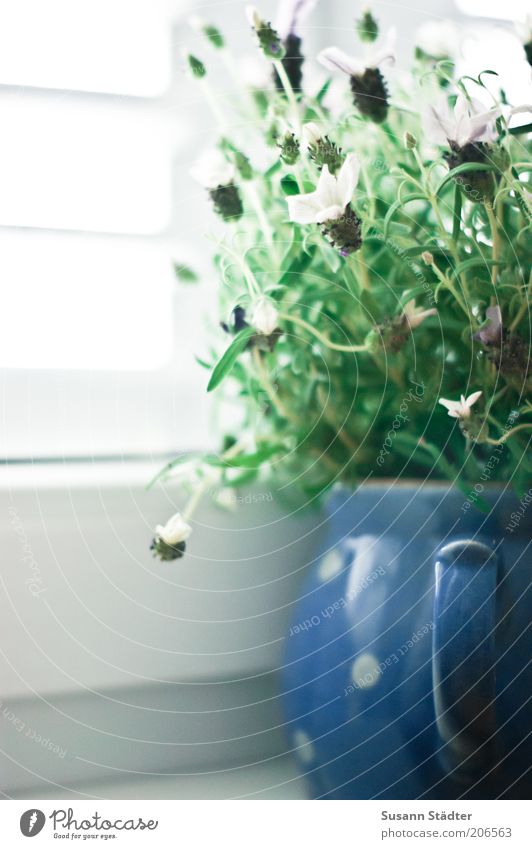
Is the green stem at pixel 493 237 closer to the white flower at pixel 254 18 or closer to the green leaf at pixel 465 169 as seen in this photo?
the green leaf at pixel 465 169

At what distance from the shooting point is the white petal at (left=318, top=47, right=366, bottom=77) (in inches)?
14.7

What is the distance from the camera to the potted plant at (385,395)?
35 cm

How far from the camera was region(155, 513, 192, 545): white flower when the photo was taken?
0.38m

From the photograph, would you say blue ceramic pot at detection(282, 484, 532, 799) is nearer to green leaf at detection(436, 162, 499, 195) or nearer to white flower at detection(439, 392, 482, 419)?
white flower at detection(439, 392, 482, 419)

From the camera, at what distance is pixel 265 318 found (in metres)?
0.37

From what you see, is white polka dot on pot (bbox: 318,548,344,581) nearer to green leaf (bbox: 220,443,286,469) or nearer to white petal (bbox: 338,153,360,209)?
green leaf (bbox: 220,443,286,469)

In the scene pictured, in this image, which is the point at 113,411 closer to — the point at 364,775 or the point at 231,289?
the point at 231,289

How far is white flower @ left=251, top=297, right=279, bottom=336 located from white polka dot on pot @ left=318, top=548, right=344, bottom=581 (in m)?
0.10

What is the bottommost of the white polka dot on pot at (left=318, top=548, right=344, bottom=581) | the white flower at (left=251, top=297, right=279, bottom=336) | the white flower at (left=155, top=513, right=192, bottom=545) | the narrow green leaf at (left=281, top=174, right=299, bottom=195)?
the white polka dot on pot at (left=318, top=548, right=344, bottom=581)

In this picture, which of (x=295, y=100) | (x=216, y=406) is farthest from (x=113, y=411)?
(x=295, y=100)

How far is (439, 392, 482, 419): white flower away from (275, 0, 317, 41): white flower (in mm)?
187

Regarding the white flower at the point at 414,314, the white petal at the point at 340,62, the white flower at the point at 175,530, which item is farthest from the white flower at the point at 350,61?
the white flower at the point at 175,530

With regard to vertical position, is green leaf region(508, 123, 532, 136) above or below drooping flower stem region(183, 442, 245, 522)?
above

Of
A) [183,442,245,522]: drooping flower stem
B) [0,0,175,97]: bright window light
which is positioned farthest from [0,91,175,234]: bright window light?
[183,442,245,522]: drooping flower stem
